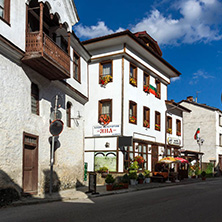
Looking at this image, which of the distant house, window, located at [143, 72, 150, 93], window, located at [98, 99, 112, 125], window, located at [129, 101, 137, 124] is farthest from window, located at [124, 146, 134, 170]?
the distant house

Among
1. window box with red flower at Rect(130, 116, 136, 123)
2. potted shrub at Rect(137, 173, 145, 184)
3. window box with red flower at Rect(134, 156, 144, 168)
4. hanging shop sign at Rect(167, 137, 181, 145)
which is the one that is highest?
window box with red flower at Rect(130, 116, 136, 123)

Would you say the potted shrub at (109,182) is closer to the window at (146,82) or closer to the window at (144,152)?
the window at (144,152)

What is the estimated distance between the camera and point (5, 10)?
41.5 feet

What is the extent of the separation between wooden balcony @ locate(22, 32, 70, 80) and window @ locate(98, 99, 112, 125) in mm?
9491

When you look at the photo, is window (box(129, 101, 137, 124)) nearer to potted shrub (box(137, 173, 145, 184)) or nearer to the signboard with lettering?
the signboard with lettering

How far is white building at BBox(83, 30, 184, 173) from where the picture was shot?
24297mm

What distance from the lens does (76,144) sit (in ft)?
63.2

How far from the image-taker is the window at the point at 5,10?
41.1 ft

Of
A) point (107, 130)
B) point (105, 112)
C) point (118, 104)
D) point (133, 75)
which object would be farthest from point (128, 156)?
point (133, 75)

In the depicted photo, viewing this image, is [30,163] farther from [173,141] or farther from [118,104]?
[173,141]

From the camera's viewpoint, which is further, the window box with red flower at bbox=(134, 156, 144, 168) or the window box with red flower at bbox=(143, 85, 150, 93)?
the window box with red flower at bbox=(143, 85, 150, 93)

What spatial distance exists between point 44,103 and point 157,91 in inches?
648

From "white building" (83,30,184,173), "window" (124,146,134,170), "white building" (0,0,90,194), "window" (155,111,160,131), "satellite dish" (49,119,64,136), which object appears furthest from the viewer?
"window" (155,111,160,131)

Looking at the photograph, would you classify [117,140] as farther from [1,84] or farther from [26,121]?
[1,84]
